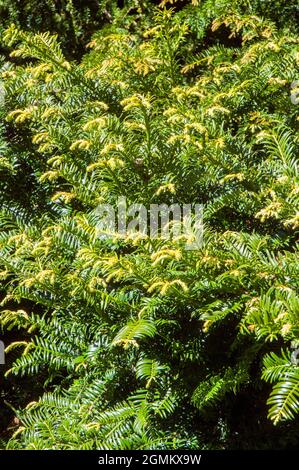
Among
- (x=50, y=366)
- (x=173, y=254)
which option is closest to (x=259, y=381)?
(x=173, y=254)

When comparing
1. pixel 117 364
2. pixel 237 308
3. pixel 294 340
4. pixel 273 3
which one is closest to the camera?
pixel 294 340

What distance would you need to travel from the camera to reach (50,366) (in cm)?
→ 247

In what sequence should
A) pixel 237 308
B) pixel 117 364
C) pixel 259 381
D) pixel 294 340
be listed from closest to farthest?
pixel 294 340, pixel 237 308, pixel 259 381, pixel 117 364

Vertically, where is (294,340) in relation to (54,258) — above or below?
below

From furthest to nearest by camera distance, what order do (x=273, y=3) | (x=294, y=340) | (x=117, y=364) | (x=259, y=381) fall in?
(x=273, y=3) < (x=117, y=364) < (x=259, y=381) < (x=294, y=340)

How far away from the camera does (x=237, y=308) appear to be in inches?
81.2

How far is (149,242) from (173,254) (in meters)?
0.15

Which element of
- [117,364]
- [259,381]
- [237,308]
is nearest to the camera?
[237,308]

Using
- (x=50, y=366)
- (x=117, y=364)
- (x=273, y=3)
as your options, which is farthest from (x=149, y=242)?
(x=273, y=3)
